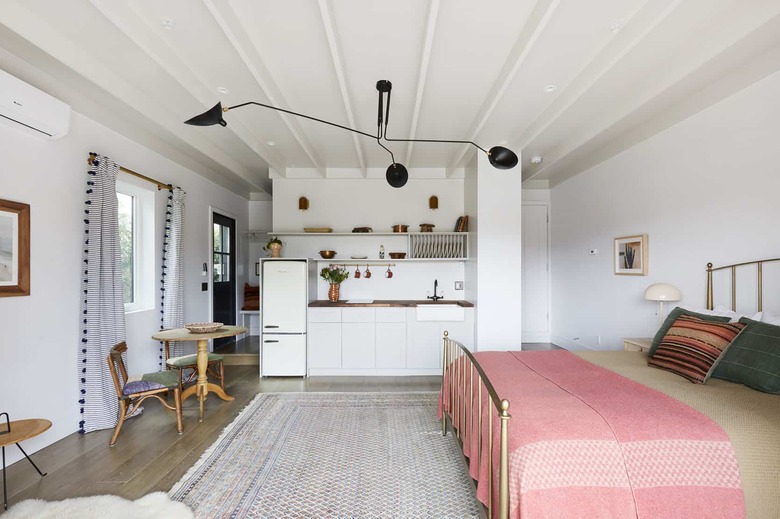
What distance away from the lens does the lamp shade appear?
126 inches

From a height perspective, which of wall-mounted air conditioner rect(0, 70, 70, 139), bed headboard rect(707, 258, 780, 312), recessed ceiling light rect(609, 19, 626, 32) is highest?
recessed ceiling light rect(609, 19, 626, 32)

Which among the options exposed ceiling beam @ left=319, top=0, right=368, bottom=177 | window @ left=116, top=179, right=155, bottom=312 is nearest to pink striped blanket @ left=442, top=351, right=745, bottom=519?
exposed ceiling beam @ left=319, top=0, right=368, bottom=177

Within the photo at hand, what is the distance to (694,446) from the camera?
59.3 inches

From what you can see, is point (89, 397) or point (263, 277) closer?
point (89, 397)

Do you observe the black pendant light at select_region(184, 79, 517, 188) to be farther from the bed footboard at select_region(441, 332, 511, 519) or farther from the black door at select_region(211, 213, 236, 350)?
the black door at select_region(211, 213, 236, 350)

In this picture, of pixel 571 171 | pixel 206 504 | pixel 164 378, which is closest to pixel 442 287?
pixel 571 171

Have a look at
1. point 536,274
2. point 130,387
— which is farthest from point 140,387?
point 536,274

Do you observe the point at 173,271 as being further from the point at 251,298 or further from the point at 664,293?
the point at 664,293

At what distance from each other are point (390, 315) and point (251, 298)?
291 centimetres

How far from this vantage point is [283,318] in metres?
4.54

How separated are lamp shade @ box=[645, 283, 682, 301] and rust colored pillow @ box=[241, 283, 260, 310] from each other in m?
5.44

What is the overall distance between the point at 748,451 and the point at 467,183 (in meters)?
4.11

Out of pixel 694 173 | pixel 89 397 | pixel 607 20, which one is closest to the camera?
pixel 607 20

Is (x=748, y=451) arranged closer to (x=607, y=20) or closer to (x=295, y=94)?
(x=607, y=20)
